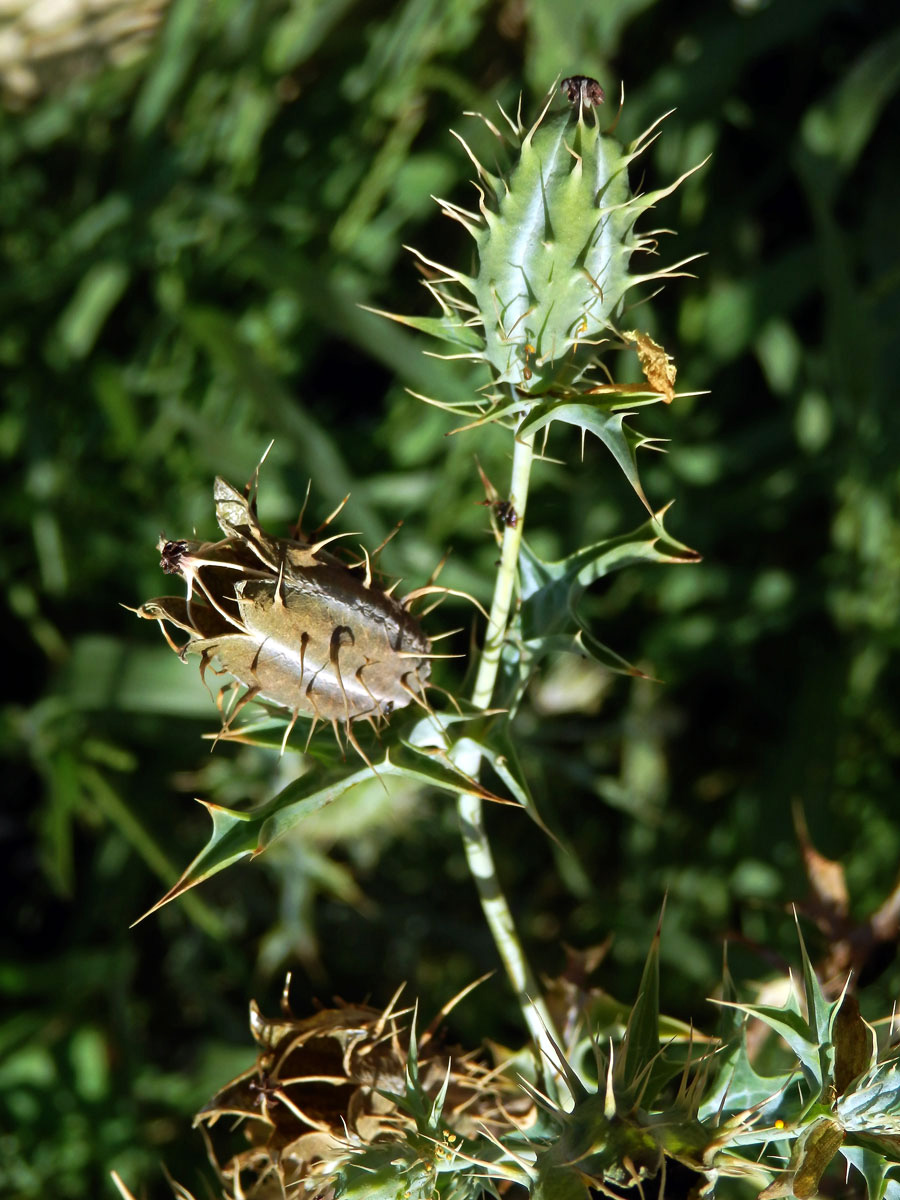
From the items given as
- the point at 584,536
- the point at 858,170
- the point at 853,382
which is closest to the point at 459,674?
the point at 584,536

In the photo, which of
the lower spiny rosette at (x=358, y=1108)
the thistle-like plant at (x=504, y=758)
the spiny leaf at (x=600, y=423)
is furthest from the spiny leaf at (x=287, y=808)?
the spiny leaf at (x=600, y=423)

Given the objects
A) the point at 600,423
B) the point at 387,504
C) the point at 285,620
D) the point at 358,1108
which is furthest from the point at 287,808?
the point at 387,504

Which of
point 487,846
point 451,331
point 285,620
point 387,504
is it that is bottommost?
point 387,504

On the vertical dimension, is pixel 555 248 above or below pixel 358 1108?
above

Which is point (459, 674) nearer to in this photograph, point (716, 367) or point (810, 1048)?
point (716, 367)

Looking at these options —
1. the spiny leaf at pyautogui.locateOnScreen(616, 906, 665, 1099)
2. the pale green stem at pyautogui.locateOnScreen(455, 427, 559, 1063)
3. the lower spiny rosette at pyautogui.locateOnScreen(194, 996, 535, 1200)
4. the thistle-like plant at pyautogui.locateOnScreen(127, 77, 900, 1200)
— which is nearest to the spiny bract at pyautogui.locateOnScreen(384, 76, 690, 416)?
the thistle-like plant at pyautogui.locateOnScreen(127, 77, 900, 1200)

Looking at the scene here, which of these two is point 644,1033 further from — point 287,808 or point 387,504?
point 387,504

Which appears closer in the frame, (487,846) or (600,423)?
(600,423)
